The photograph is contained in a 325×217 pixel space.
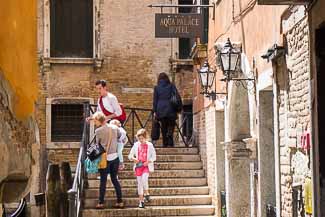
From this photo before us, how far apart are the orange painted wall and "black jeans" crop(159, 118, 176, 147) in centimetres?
1242

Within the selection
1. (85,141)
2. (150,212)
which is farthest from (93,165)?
(85,141)

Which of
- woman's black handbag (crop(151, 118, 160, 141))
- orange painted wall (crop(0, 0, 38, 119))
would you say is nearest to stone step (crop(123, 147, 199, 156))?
woman's black handbag (crop(151, 118, 160, 141))

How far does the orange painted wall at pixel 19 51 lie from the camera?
3.66m

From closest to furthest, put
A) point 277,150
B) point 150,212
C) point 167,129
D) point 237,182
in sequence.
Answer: point 277,150
point 237,182
point 150,212
point 167,129

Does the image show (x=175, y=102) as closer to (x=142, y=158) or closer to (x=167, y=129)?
(x=167, y=129)

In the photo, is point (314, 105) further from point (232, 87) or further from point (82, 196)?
point (82, 196)

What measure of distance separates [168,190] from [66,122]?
6108 mm

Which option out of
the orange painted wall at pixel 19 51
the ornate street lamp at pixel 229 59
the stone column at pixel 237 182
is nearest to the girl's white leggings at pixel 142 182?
the stone column at pixel 237 182

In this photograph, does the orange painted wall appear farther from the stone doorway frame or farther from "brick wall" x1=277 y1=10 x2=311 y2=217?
the stone doorway frame

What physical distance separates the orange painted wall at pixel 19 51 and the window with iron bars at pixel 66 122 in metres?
16.1

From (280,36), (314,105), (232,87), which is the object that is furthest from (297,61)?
(232,87)

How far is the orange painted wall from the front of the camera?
3664 mm

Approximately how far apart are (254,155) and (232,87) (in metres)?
1.75

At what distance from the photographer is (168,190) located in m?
14.8
